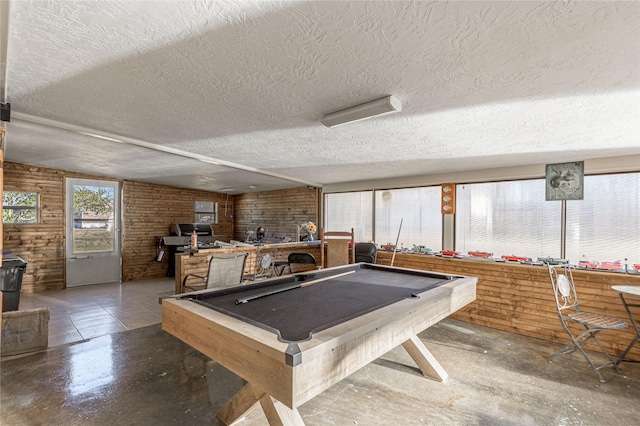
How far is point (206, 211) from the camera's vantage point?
9.00 m

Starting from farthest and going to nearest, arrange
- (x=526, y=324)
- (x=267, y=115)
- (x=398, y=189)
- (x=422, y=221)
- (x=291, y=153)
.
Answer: (x=398, y=189)
(x=422, y=221)
(x=291, y=153)
(x=526, y=324)
(x=267, y=115)

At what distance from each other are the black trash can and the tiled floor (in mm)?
537

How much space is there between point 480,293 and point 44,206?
846cm

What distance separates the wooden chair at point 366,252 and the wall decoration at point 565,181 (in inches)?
103

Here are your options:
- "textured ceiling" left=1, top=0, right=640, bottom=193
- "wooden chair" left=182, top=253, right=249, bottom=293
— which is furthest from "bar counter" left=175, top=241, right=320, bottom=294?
"textured ceiling" left=1, top=0, right=640, bottom=193

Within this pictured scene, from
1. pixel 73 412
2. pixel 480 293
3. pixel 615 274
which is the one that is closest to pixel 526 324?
pixel 480 293

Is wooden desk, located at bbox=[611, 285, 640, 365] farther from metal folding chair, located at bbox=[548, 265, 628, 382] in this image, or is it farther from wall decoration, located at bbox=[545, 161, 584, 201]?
wall decoration, located at bbox=[545, 161, 584, 201]

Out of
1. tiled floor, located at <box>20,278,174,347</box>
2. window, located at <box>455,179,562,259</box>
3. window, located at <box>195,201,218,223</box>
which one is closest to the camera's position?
tiled floor, located at <box>20,278,174,347</box>

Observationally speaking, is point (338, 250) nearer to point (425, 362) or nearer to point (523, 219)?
point (425, 362)

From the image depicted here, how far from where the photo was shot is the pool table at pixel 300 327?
124 centimetres

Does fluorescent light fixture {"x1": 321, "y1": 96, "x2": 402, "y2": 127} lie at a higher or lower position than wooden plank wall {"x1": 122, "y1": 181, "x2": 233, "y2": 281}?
higher

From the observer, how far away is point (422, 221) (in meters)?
5.39

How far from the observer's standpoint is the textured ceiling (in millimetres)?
1357

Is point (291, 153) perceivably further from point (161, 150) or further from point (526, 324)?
point (526, 324)
